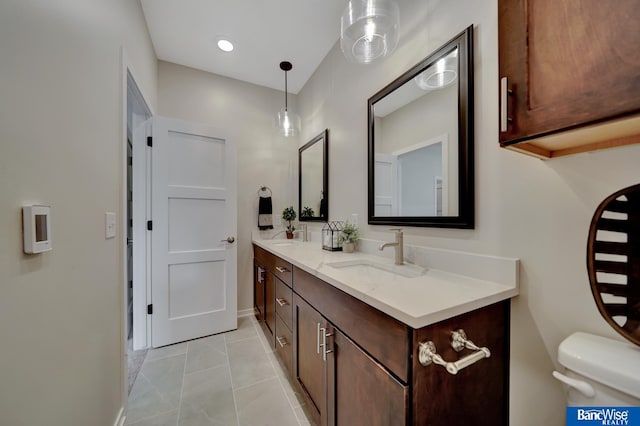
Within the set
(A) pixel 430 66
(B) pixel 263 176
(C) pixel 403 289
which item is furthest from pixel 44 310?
(B) pixel 263 176

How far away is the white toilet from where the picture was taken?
59cm

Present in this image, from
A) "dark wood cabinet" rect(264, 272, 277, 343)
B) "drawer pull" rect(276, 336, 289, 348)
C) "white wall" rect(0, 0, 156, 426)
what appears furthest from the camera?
"dark wood cabinet" rect(264, 272, 277, 343)

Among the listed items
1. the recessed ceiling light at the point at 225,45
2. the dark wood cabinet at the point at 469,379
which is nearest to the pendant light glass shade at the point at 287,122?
the recessed ceiling light at the point at 225,45

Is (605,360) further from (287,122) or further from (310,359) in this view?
(287,122)

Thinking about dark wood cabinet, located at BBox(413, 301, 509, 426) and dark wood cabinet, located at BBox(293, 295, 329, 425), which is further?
dark wood cabinet, located at BBox(293, 295, 329, 425)

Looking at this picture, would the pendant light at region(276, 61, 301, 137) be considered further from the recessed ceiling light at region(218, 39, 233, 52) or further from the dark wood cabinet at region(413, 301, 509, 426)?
the dark wood cabinet at region(413, 301, 509, 426)

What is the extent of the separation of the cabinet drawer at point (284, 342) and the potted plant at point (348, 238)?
69cm

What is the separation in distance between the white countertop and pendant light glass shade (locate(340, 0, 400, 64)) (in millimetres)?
1132

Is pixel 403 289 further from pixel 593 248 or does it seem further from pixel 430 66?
pixel 430 66

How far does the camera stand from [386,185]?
5.23ft

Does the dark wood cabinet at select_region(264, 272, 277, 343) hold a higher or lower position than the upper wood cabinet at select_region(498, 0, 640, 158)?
lower

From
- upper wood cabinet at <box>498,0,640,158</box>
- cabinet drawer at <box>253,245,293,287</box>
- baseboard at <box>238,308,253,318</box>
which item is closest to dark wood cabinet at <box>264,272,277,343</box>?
cabinet drawer at <box>253,245,293,287</box>

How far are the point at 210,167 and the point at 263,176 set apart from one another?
2.11 feet

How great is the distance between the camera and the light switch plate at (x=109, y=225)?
3.85ft
